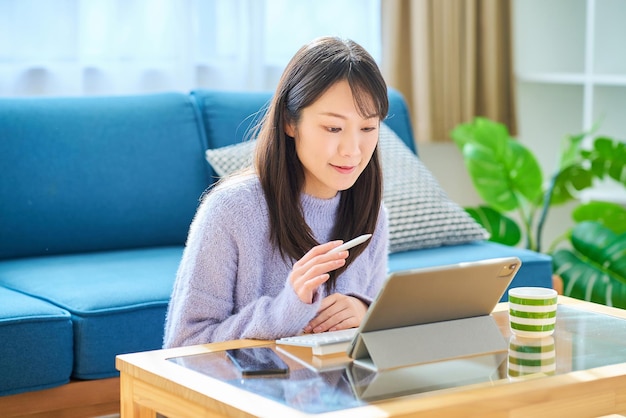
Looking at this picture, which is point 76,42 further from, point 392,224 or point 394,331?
point 394,331

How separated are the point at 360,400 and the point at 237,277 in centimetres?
54

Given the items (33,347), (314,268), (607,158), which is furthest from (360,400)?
(607,158)

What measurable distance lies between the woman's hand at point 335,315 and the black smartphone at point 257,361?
0.60 ft

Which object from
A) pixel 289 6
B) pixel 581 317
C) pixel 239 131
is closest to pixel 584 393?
pixel 581 317

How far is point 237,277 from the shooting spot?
1722 mm

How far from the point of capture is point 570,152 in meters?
3.40

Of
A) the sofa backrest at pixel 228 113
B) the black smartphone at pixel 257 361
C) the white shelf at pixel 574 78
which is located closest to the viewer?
the black smartphone at pixel 257 361

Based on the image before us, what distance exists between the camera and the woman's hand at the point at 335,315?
1.66 meters

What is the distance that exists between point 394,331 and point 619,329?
465 millimetres

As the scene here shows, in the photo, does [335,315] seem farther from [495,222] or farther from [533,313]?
[495,222]

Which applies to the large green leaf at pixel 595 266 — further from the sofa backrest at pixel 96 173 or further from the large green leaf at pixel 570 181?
the sofa backrest at pixel 96 173

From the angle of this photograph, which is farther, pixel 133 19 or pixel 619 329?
pixel 133 19

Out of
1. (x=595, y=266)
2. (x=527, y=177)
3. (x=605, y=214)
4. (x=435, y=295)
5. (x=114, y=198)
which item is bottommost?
(x=595, y=266)

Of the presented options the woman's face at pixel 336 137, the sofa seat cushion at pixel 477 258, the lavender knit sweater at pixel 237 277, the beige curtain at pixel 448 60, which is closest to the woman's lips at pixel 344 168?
the woman's face at pixel 336 137
